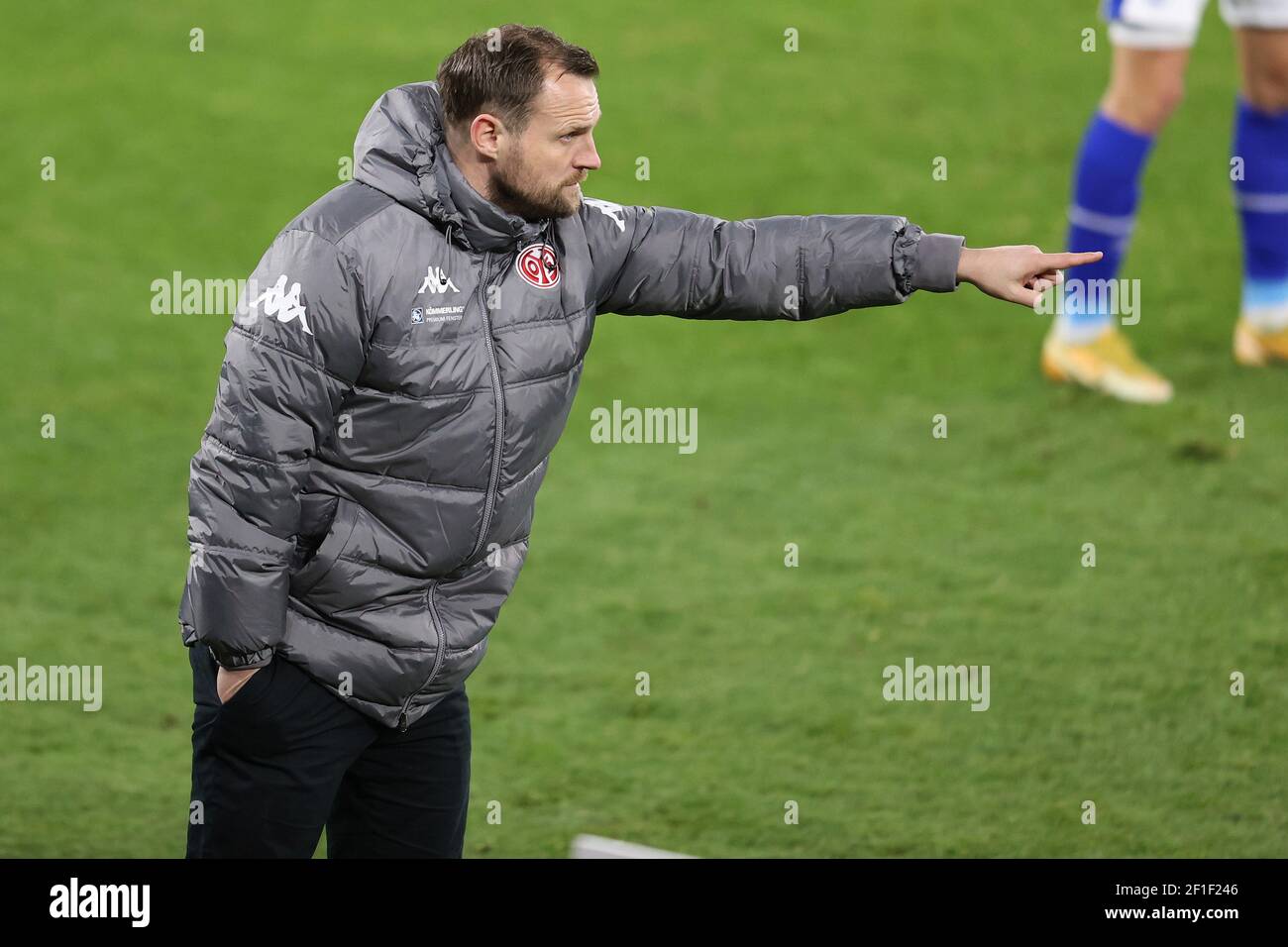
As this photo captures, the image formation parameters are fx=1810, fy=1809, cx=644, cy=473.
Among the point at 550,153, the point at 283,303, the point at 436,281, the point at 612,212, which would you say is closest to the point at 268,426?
the point at 283,303

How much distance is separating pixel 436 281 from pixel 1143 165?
4.11 meters

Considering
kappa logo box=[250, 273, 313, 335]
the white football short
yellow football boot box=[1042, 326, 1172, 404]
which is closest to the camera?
kappa logo box=[250, 273, 313, 335]

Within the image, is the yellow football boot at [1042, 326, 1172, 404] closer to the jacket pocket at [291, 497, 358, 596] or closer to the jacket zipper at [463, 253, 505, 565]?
the jacket zipper at [463, 253, 505, 565]

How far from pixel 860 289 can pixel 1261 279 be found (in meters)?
3.93

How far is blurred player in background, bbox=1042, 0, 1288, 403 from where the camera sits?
19.2ft

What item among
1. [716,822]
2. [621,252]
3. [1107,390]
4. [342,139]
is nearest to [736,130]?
[342,139]

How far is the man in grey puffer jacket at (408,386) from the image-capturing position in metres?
2.47

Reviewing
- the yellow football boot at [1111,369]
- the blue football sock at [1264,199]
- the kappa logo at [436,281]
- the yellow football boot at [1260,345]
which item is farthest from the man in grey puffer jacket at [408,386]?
the yellow football boot at [1260,345]

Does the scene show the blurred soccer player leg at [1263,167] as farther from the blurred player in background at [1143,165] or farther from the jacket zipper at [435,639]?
the jacket zipper at [435,639]

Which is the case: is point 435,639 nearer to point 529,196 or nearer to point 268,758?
point 268,758

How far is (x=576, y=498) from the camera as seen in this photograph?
586 cm

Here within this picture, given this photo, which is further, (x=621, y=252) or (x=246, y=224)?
(x=246, y=224)

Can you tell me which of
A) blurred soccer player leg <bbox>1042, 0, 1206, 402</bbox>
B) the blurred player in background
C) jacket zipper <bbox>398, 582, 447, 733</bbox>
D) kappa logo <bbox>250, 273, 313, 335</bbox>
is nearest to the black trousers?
jacket zipper <bbox>398, 582, 447, 733</bbox>

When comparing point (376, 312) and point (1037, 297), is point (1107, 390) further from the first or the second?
point (376, 312)
